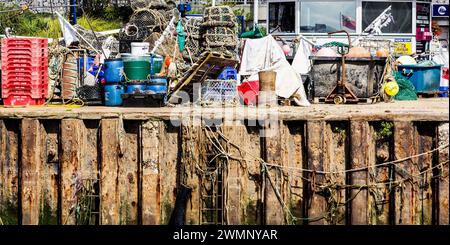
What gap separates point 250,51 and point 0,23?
495 inches

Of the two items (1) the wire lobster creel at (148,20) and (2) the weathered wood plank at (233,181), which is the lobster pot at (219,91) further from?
(1) the wire lobster creel at (148,20)

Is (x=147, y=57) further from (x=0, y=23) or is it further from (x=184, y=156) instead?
(x=0, y=23)

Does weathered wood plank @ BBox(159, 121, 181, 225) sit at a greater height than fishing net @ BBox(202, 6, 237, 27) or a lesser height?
lesser

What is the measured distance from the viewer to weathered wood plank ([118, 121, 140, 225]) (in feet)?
37.8

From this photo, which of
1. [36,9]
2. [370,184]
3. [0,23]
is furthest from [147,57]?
[36,9]

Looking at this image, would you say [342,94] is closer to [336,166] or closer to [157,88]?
[336,166]

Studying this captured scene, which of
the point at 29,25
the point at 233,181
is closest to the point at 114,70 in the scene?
the point at 233,181

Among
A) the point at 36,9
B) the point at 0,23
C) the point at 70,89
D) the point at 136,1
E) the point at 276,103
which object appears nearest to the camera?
the point at 276,103

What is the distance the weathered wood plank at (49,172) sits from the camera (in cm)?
1177

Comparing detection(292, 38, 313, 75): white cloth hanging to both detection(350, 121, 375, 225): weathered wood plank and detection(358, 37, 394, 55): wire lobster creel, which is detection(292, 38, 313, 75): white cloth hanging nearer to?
detection(358, 37, 394, 55): wire lobster creel

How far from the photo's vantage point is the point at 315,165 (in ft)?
36.6

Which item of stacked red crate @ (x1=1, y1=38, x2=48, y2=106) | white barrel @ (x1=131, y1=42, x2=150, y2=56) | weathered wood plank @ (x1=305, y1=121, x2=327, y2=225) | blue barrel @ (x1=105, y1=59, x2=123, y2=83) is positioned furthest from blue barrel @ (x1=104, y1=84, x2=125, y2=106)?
weathered wood plank @ (x1=305, y1=121, x2=327, y2=225)

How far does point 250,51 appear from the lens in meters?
17.5

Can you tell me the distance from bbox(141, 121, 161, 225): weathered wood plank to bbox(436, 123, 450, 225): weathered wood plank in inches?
155
